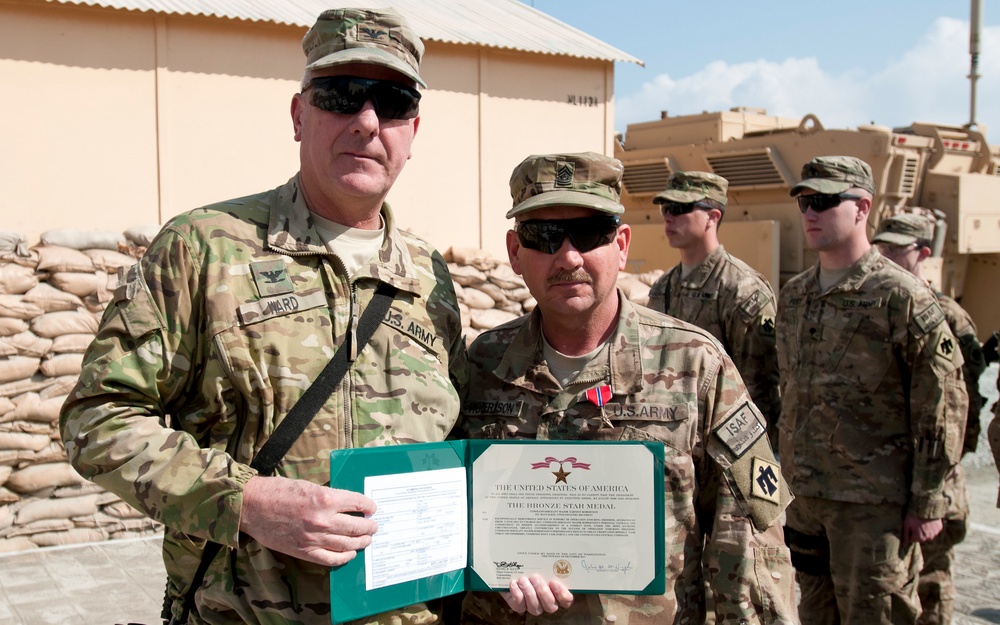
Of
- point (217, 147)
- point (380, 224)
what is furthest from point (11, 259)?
point (380, 224)

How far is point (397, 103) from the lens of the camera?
7.15ft

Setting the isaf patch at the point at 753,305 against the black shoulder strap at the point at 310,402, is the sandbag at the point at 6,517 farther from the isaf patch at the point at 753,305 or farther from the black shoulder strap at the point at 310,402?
the black shoulder strap at the point at 310,402

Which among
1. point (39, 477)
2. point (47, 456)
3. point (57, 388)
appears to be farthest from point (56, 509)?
point (57, 388)

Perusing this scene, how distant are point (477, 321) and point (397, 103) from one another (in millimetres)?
5858

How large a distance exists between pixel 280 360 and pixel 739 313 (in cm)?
373

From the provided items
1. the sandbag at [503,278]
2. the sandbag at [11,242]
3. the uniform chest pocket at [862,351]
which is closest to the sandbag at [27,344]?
the sandbag at [11,242]

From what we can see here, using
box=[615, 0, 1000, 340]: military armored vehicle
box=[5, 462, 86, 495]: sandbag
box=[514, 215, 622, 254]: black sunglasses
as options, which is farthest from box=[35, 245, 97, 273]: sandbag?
box=[615, 0, 1000, 340]: military armored vehicle

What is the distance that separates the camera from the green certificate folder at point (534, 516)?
2014mm

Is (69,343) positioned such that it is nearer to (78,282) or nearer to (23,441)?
(78,282)

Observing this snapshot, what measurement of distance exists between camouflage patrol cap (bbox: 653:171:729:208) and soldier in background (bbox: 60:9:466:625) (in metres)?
3.55

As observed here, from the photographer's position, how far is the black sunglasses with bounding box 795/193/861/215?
4336 mm

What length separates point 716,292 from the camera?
5.34 metres

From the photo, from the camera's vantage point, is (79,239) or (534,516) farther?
(79,239)

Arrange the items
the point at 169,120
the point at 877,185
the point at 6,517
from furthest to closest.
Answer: the point at 877,185, the point at 169,120, the point at 6,517
